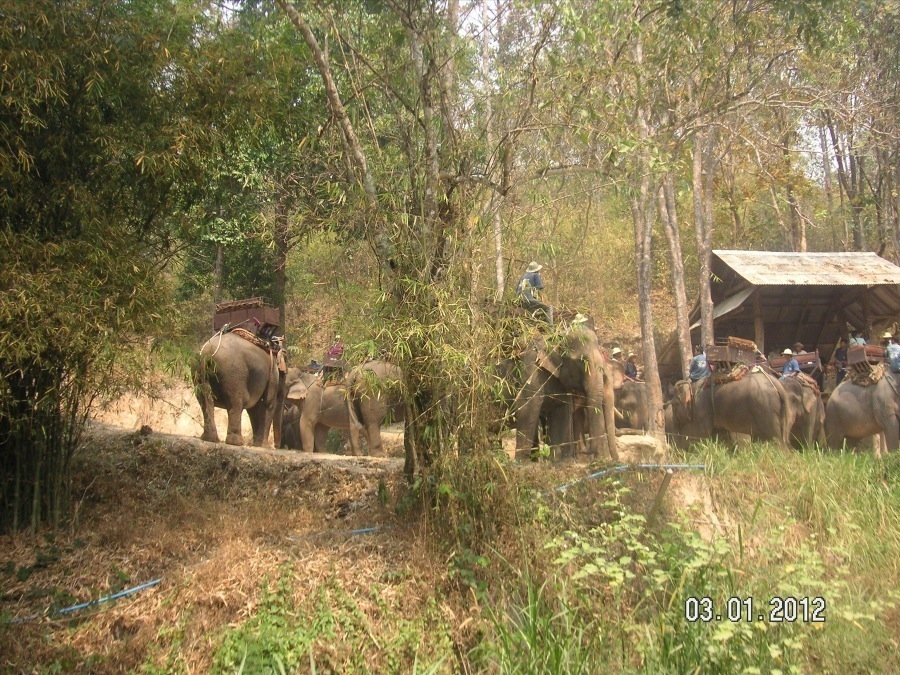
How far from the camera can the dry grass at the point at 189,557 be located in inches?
205

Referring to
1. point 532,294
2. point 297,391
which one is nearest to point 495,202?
point 532,294

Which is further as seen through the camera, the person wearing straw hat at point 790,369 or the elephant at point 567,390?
the person wearing straw hat at point 790,369

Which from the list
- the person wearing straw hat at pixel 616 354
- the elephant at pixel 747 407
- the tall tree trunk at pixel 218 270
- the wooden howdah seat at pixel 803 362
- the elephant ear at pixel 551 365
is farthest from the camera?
Result: the person wearing straw hat at pixel 616 354

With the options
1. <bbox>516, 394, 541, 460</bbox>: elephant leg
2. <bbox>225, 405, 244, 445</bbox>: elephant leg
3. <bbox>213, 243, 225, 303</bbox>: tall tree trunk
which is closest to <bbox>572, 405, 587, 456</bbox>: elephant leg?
<bbox>516, 394, 541, 460</bbox>: elephant leg

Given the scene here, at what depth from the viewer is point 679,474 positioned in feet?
25.3

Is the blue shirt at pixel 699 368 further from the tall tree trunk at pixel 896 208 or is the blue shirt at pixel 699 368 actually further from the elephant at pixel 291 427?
the tall tree trunk at pixel 896 208

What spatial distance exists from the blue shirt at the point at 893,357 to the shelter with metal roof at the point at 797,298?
397 centimetres

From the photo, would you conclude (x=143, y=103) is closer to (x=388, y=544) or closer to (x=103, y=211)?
(x=103, y=211)

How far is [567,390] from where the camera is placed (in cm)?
954

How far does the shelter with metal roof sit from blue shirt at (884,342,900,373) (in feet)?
13.0

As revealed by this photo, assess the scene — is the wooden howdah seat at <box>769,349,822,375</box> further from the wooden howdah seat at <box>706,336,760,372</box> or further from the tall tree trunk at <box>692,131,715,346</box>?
the wooden howdah seat at <box>706,336,760,372</box>

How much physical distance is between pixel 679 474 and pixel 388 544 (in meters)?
3.01

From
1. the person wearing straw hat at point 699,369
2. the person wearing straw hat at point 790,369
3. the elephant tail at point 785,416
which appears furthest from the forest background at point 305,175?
the person wearing straw hat at point 790,369

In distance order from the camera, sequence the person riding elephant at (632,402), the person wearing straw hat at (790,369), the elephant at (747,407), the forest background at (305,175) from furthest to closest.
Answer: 1. the person riding elephant at (632,402)
2. the person wearing straw hat at (790,369)
3. the elephant at (747,407)
4. the forest background at (305,175)
